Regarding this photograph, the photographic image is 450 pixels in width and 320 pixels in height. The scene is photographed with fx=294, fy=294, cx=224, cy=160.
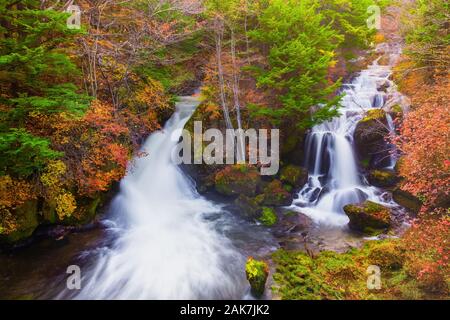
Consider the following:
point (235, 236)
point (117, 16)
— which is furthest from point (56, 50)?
point (235, 236)

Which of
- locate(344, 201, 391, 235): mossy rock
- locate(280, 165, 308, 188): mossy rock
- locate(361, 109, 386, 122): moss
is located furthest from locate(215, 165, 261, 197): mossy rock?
locate(361, 109, 386, 122): moss

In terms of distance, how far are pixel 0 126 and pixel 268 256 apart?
866 centimetres

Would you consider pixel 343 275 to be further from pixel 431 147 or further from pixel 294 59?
pixel 294 59

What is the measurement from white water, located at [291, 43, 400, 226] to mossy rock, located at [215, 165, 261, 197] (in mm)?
2191

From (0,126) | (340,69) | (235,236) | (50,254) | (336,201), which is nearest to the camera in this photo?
(0,126)

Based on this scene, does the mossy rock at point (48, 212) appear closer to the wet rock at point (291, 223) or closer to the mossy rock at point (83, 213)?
A: the mossy rock at point (83, 213)

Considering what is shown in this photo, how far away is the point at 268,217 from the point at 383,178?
6174mm

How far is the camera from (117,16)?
12625mm

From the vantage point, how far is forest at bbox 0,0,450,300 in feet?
26.3

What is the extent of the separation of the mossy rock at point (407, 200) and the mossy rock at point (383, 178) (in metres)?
0.89

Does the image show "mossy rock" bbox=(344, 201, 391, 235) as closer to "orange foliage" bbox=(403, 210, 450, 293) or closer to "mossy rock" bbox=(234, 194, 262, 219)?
"orange foliage" bbox=(403, 210, 450, 293)

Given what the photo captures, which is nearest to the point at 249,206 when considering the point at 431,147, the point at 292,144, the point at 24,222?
the point at 292,144

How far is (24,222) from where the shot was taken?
9.72 metres
